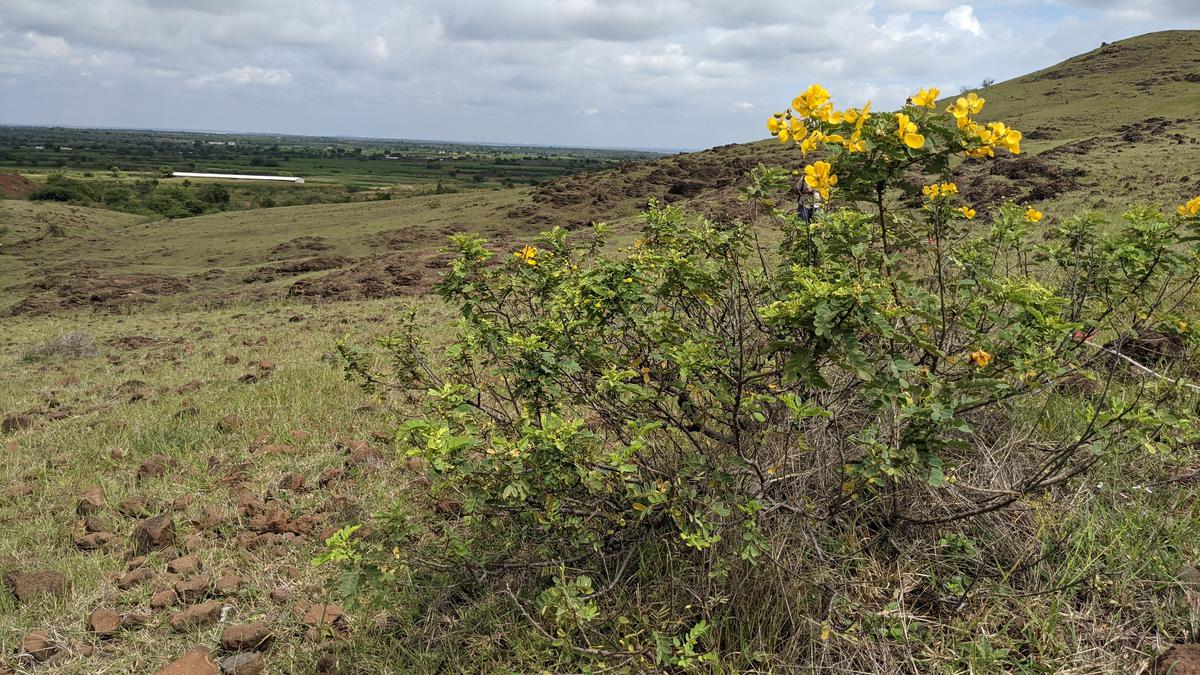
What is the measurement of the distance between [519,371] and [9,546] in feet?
10.0

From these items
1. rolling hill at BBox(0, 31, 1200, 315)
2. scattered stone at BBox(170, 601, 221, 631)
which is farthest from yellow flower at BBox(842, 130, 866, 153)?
rolling hill at BBox(0, 31, 1200, 315)

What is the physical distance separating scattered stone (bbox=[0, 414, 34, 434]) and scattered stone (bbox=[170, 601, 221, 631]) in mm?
4196

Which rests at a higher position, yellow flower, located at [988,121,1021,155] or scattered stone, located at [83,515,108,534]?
yellow flower, located at [988,121,1021,155]

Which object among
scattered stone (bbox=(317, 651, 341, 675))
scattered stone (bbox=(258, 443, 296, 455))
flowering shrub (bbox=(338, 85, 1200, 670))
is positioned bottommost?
scattered stone (bbox=(317, 651, 341, 675))

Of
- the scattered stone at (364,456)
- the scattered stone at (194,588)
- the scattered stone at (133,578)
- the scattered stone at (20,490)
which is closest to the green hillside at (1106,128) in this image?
the scattered stone at (364,456)

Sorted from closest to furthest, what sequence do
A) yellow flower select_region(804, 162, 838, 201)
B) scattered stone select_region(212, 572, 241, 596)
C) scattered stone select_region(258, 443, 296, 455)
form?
yellow flower select_region(804, 162, 838, 201) → scattered stone select_region(212, 572, 241, 596) → scattered stone select_region(258, 443, 296, 455)

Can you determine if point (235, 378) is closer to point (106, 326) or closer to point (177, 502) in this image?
point (177, 502)

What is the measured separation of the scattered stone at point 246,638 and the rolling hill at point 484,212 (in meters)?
8.45

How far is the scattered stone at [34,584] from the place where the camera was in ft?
9.80

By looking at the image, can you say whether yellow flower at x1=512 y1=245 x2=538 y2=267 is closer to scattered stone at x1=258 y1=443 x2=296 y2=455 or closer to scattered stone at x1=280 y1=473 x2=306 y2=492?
scattered stone at x1=280 y1=473 x2=306 y2=492

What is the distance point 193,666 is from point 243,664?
16 cm

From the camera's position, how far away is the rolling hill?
1526cm

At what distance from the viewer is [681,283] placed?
257 centimetres

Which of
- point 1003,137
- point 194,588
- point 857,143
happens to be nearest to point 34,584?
point 194,588
